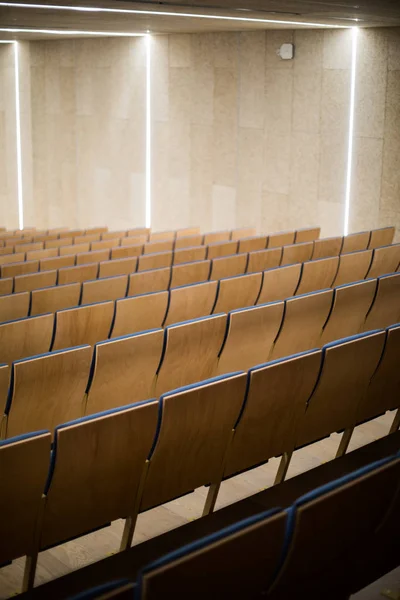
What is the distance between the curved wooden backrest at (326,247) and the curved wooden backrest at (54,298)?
1298 mm

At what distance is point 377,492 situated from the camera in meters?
1.09

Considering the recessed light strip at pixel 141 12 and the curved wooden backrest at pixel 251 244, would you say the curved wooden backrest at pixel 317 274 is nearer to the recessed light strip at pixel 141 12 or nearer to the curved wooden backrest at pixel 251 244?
the curved wooden backrest at pixel 251 244

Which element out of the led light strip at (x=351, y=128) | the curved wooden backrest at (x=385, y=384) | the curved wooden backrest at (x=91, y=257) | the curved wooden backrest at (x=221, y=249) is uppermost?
the led light strip at (x=351, y=128)

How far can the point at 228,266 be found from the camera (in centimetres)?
307

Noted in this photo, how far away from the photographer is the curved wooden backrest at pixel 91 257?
3.50m

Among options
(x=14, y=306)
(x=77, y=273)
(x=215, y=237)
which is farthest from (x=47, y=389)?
(x=215, y=237)

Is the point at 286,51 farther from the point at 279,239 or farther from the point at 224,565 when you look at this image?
the point at 224,565

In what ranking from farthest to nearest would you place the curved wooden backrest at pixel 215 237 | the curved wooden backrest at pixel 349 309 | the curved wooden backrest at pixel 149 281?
the curved wooden backrest at pixel 215 237 < the curved wooden backrest at pixel 149 281 < the curved wooden backrest at pixel 349 309

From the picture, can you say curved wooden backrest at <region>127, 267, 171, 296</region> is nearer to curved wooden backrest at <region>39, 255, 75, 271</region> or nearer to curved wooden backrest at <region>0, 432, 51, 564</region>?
curved wooden backrest at <region>39, 255, 75, 271</region>

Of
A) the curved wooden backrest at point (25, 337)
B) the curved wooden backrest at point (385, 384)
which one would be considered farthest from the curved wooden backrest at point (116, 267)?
the curved wooden backrest at point (385, 384)

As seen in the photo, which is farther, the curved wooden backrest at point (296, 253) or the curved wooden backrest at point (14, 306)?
the curved wooden backrest at point (296, 253)

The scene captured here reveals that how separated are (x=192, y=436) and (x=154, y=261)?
1920 millimetres

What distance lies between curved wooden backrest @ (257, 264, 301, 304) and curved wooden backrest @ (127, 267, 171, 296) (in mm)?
414

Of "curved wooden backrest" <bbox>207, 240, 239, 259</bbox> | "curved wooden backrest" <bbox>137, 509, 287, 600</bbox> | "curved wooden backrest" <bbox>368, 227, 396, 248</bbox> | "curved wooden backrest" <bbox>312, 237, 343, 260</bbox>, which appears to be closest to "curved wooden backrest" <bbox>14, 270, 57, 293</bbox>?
"curved wooden backrest" <bbox>207, 240, 239, 259</bbox>
